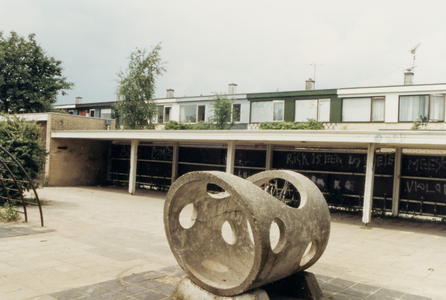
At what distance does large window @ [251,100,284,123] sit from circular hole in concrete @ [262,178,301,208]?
35.9 ft

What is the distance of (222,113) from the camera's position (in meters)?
27.3

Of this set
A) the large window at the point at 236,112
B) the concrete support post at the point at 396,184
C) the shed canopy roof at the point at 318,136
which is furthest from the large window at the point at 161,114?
the concrete support post at the point at 396,184

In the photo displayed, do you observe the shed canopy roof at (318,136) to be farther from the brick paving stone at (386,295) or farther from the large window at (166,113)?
the large window at (166,113)

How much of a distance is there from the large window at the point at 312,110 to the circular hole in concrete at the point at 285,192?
10076 mm

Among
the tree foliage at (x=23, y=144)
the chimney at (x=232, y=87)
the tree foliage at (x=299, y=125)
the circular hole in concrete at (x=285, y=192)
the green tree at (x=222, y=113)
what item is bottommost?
the circular hole in concrete at (x=285, y=192)

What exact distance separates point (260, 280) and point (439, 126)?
2114 cm

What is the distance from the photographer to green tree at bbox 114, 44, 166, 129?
28078 mm

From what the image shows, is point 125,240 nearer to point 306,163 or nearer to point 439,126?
point 306,163

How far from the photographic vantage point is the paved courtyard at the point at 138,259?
5449 millimetres

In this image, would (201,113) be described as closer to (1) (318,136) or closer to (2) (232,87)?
(2) (232,87)

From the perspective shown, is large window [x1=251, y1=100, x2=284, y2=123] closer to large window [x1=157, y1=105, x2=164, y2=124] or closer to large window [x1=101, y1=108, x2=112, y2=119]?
large window [x1=157, y1=105, x2=164, y2=124]

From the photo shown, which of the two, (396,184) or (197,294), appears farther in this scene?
(396,184)

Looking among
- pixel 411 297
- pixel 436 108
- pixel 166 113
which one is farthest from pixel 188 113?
pixel 411 297

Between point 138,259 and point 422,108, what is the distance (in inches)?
793
